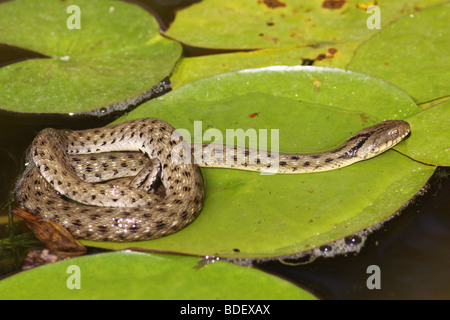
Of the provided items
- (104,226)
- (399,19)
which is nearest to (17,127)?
(104,226)

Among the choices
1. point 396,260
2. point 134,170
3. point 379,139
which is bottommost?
point 396,260

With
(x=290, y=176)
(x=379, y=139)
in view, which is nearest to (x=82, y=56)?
(x=290, y=176)

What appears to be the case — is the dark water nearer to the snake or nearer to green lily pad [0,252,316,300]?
green lily pad [0,252,316,300]

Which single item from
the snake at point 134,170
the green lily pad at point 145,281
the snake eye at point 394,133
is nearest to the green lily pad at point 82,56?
the snake at point 134,170

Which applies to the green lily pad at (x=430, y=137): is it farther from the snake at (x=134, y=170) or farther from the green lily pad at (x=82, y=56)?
the green lily pad at (x=82, y=56)

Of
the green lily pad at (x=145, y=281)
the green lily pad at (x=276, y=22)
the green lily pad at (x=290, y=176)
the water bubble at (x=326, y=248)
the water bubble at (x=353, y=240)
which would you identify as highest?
the green lily pad at (x=276, y=22)

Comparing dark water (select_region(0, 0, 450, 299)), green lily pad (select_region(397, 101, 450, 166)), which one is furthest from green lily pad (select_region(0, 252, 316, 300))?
green lily pad (select_region(397, 101, 450, 166))

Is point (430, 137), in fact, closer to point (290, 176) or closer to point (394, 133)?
point (394, 133)
